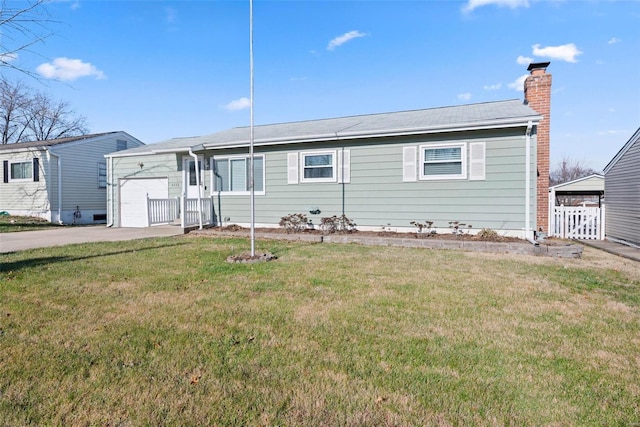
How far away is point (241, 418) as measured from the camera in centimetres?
198

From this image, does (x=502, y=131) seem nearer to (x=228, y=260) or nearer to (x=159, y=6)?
(x=228, y=260)

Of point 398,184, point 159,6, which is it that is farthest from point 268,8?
point 398,184

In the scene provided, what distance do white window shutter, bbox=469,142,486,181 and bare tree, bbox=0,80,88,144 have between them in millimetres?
33147

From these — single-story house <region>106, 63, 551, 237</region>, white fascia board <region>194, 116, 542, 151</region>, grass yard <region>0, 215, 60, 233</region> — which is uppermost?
white fascia board <region>194, 116, 542, 151</region>

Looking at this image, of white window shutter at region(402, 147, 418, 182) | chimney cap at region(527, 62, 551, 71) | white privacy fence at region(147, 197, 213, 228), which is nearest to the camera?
white window shutter at region(402, 147, 418, 182)

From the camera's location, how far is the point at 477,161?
895cm

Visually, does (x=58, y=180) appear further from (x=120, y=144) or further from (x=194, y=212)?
(x=194, y=212)

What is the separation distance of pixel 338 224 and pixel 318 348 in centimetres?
760

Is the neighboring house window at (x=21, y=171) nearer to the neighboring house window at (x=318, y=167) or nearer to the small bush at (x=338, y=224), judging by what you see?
the neighboring house window at (x=318, y=167)

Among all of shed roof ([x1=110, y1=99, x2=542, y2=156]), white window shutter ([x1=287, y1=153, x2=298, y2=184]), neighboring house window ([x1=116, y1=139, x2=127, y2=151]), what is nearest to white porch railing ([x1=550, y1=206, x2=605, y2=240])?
shed roof ([x1=110, y1=99, x2=542, y2=156])

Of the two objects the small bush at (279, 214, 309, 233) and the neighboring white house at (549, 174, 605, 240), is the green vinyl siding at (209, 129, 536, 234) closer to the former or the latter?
the small bush at (279, 214, 309, 233)

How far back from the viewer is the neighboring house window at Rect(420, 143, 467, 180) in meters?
9.13

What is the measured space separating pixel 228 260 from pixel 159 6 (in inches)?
351

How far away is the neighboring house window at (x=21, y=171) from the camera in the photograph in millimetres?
17812
